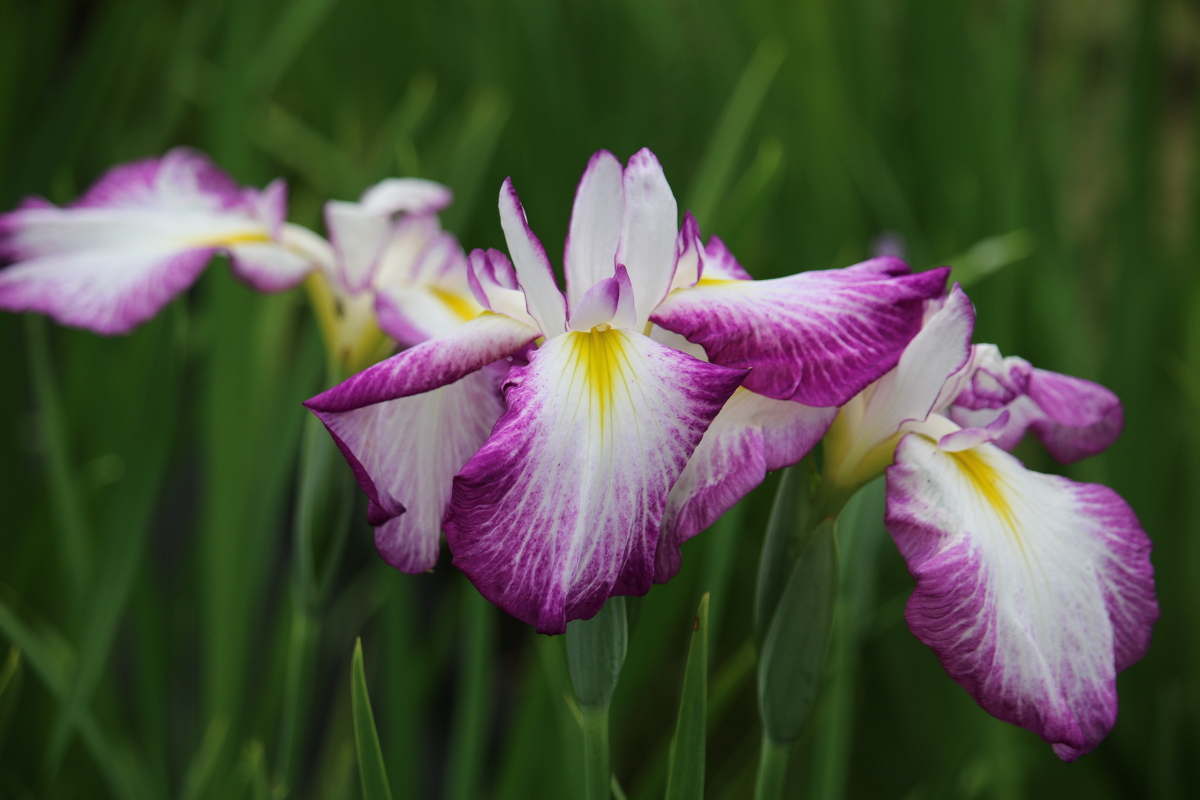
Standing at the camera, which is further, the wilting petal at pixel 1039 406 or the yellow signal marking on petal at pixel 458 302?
the yellow signal marking on petal at pixel 458 302

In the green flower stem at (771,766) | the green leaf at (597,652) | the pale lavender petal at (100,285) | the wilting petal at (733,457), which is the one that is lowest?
the green flower stem at (771,766)

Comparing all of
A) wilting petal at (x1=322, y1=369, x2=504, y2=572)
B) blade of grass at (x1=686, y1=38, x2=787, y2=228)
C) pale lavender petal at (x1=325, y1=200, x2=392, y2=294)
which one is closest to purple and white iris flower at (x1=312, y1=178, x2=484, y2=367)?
pale lavender petal at (x1=325, y1=200, x2=392, y2=294)

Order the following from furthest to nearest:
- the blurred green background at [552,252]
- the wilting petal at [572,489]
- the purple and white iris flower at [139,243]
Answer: the blurred green background at [552,252]
the purple and white iris flower at [139,243]
the wilting petal at [572,489]

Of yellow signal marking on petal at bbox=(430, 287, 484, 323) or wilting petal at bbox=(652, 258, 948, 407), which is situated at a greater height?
yellow signal marking on petal at bbox=(430, 287, 484, 323)

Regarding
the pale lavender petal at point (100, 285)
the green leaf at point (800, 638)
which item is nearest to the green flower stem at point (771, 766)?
the green leaf at point (800, 638)

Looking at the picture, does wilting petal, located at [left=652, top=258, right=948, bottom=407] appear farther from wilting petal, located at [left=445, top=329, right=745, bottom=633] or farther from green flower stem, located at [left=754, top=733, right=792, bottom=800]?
green flower stem, located at [left=754, top=733, right=792, bottom=800]

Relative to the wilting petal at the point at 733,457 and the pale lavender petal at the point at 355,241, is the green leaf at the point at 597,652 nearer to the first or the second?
the wilting petal at the point at 733,457

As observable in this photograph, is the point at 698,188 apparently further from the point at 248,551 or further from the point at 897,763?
the point at 897,763
